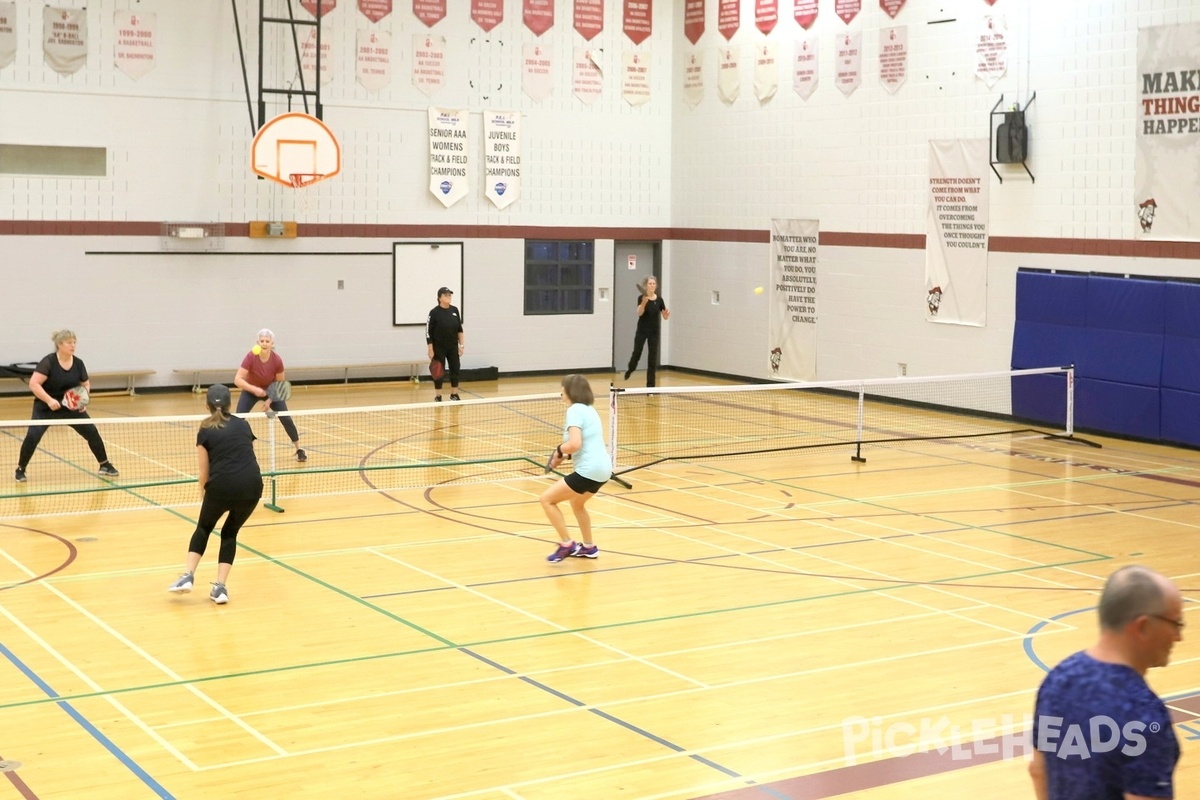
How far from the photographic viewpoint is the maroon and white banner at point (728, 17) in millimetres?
28406

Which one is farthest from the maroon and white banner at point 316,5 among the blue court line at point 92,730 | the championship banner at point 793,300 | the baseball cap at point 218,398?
the blue court line at point 92,730

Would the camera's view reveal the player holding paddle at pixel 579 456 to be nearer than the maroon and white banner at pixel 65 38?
Yes

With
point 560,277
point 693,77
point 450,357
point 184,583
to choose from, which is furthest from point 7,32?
point 184,583

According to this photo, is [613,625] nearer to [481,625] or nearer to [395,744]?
[481,625]

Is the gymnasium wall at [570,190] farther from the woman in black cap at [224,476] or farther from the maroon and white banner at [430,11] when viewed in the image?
the woman in black cap at [224,476]

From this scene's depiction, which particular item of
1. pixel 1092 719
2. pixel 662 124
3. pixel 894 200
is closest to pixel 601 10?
pixel 662 124

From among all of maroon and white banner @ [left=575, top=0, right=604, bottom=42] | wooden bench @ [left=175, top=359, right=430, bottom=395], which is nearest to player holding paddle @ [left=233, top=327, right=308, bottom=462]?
wooden bench @ [left=175, top=359, right=430, bottom=395]

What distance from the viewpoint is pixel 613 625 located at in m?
10.7

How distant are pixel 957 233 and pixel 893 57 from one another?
11.7 feet

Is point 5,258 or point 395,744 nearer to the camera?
point 395,744

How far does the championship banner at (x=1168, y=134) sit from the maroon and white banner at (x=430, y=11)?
44.1ft

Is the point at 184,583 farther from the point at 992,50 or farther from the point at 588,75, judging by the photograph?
the point at 588,75

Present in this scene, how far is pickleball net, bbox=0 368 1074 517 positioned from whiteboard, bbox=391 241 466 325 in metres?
4.32

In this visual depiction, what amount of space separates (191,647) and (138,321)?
665 inches
